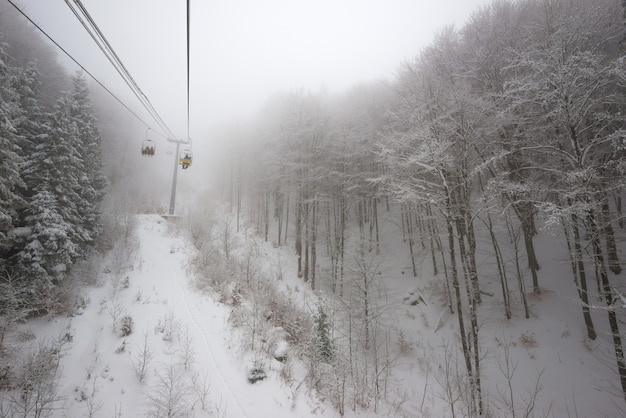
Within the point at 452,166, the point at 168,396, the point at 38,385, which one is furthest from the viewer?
the point at 452,166

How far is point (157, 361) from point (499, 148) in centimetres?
1561

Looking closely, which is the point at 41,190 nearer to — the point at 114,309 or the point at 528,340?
the point at 114,309

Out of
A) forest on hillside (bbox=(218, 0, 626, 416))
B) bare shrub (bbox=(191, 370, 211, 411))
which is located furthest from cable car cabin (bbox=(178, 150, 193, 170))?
bare shrub (bbox=(191, 370, 211, 411))

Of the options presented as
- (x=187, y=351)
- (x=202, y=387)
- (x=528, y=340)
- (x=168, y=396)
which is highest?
(x=187, y=351)

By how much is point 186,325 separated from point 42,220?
6827 mm

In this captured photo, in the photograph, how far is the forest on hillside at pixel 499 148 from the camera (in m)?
7.33

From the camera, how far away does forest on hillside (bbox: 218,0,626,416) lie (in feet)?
24.0

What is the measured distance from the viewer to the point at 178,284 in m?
11.2

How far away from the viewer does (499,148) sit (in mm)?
10617

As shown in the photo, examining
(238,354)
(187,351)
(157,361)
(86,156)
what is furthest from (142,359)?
(86,156)

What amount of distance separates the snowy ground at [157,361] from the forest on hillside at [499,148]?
4.91 metres

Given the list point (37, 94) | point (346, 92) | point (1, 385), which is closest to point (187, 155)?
point (37, 94)

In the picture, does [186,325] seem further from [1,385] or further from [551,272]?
[551,272]

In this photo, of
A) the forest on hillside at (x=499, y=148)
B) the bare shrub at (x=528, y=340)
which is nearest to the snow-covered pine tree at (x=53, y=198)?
the forest on hillside at (x=499, y=148)
